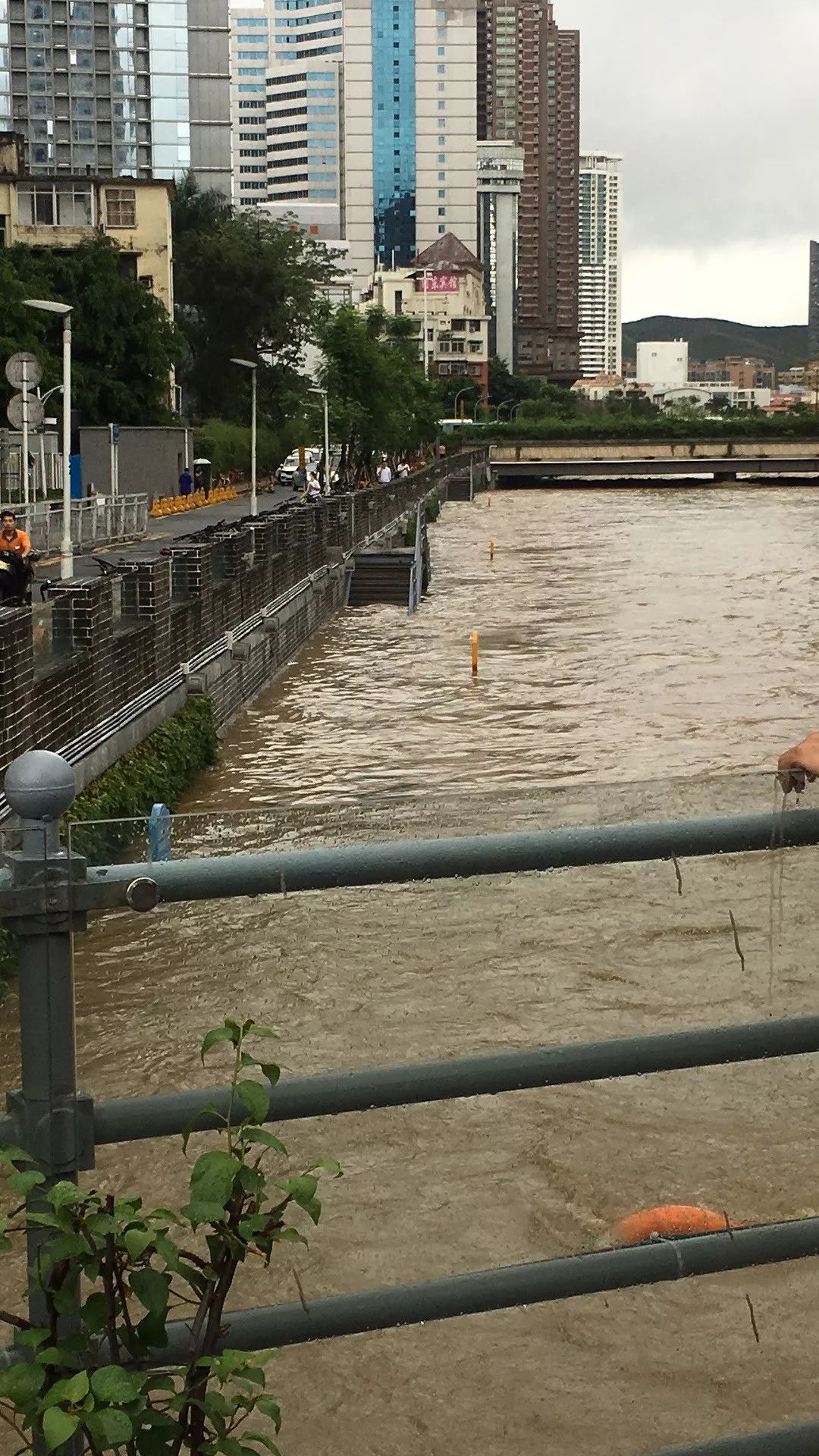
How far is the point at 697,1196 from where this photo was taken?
4.71 meters

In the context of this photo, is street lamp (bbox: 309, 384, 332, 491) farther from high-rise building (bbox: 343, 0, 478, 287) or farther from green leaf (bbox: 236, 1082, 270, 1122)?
high-rise building (bbox: 343, 0, 478, 287)

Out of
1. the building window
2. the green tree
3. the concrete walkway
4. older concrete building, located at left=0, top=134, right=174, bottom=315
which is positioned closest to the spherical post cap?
the concrete walkway

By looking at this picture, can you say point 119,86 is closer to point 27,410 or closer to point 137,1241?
point 27,410

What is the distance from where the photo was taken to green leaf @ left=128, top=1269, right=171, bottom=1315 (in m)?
2.47

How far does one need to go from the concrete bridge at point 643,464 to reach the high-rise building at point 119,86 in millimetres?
25814

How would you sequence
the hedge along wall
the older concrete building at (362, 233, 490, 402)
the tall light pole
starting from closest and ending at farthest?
the hedge along wall → the tall light pole → the older concrete building at (362, 233, 490, 402)

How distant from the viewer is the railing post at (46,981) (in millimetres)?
2365

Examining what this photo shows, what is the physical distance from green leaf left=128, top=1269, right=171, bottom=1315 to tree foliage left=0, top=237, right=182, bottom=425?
61.4m

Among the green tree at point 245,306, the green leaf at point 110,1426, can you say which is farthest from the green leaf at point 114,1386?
the green tree at point 245,306

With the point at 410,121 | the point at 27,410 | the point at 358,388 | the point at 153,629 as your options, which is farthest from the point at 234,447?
the point at 410,121

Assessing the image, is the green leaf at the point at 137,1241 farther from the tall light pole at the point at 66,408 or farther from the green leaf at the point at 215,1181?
the tall light pole at the point at 66,408

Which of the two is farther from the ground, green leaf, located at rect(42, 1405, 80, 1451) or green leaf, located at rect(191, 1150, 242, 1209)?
green leaf, located at rect(191, 1150, 242, 1209)

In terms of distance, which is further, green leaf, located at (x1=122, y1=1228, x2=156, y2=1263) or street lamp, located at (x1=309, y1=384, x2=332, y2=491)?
street lamp, located at (x1=309, y1=384, x2=332, y2=491)

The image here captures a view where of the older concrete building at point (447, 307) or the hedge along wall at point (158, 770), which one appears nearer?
the hedge along wall at point (158, 770)
